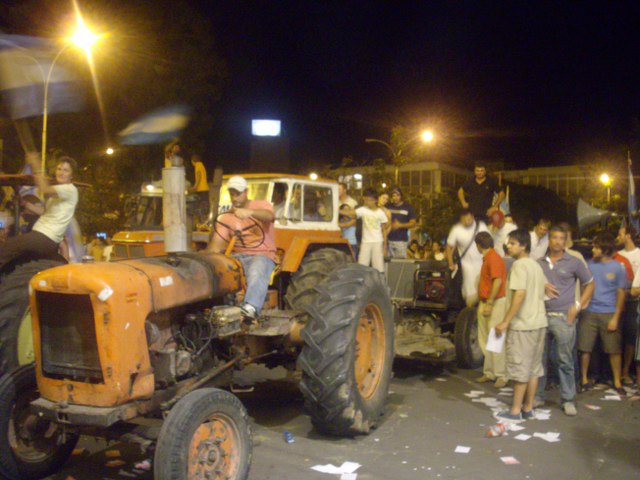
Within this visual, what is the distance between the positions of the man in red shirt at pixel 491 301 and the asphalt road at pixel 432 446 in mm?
647

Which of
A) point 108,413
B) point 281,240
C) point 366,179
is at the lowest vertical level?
point 108,413

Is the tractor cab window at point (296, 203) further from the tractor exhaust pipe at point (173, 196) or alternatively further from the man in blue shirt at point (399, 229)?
the tractor exhaust pipe at point (173, 196)

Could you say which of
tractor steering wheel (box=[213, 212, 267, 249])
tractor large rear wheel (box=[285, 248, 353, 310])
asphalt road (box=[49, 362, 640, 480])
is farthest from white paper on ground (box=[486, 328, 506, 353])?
tractor steering wheel (box=[213, 212, 267, 249])

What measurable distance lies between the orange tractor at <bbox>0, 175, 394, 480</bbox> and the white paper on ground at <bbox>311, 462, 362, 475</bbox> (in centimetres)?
40

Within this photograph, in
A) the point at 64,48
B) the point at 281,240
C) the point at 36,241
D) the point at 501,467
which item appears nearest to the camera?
the point at 501,467

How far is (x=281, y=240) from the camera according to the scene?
327 inches

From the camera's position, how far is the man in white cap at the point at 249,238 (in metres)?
5.46

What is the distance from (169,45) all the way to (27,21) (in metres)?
5.04

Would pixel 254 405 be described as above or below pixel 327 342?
below

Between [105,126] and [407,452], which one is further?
[105,126]

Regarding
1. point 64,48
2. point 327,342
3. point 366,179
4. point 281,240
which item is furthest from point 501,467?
point 366,179

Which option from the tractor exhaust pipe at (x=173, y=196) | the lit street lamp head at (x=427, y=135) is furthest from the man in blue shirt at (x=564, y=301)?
the lit street lamp head at (x=427, y=135)

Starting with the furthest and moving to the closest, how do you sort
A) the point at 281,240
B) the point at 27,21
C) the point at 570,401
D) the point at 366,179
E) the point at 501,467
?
the point at 366,179 < the point at 27,21 < the point at 281,240 < the point at 570,401 < the point at 501,467

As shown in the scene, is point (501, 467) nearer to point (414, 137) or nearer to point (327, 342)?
point (327, 342)
